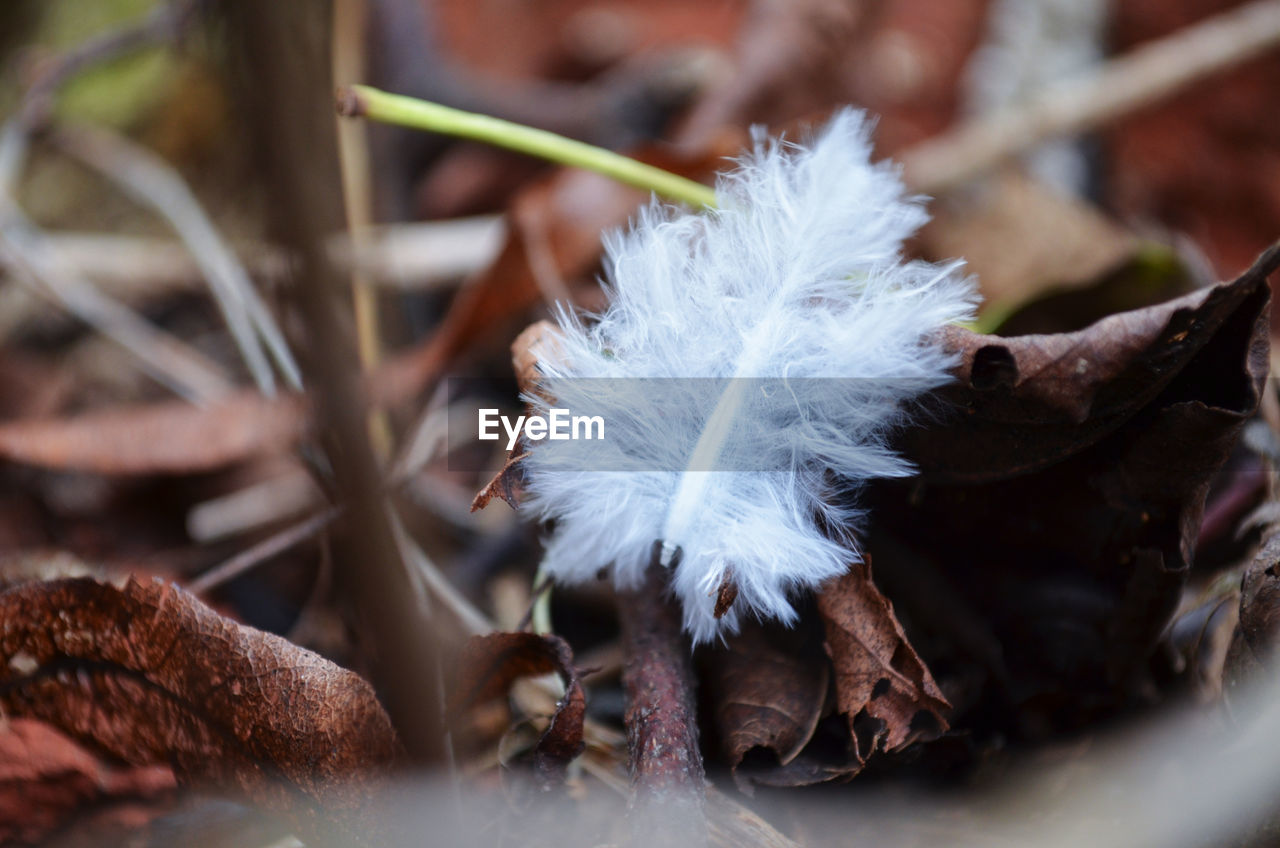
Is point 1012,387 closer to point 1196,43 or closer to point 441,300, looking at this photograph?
point 441,300

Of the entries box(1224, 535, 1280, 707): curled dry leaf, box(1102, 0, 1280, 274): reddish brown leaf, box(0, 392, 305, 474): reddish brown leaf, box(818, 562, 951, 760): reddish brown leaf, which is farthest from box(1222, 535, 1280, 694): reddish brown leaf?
box(1102, 0, 1280, 274): reddish brown leaf

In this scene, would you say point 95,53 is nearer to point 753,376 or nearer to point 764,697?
point 753,376

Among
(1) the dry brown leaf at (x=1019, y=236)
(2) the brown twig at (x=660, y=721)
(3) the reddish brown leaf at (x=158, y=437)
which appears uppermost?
(1) the dry brown leaf at (x=1019, y=236)

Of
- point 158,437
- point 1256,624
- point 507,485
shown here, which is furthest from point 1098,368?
point 158,437

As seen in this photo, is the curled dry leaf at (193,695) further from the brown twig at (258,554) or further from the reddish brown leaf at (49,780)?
the brown twig at (258,554)

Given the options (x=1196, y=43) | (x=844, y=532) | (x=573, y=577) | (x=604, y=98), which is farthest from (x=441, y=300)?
(x=1196, y=43)

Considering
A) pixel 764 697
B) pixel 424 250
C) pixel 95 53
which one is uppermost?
pixel 95 53

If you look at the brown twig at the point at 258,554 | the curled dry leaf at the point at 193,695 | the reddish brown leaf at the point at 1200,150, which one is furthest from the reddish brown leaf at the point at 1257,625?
the reddish brown leaf at the point at 1200,150
